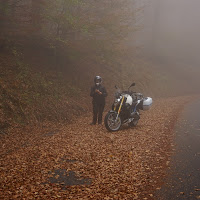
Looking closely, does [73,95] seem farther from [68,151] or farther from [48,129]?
[68,151]

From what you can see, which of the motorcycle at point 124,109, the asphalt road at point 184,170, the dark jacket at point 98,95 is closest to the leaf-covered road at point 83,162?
the asphalt road at point 184,170

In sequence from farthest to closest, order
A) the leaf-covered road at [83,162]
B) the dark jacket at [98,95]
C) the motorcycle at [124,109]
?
the dark jacket at [98,95] → the motorcycle at [124,109] → the leaf-covered road at [83,162]

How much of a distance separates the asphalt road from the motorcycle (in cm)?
190

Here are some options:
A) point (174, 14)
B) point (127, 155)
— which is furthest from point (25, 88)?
point (174, 14)

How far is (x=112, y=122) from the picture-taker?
35.8ft

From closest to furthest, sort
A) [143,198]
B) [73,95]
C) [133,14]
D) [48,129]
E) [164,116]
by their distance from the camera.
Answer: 1. [143,198]
2. [48,129]
3. [164,116]
4. [73,95]
5. [133,14]

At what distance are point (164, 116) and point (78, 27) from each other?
667 cm

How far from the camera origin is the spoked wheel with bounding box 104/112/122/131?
1069 cm

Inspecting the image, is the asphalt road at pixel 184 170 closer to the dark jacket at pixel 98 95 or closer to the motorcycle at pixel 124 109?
the motorcycle at pixel 124 109

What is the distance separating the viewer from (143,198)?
16.8 feet

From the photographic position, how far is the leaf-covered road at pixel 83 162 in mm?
5465

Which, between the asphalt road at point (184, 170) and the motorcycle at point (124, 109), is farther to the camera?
the motorcycle at point (124, 109)

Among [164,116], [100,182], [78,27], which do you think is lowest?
[164,116]

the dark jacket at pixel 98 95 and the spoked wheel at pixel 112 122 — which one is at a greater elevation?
the dark jacket at pixel 98 95
